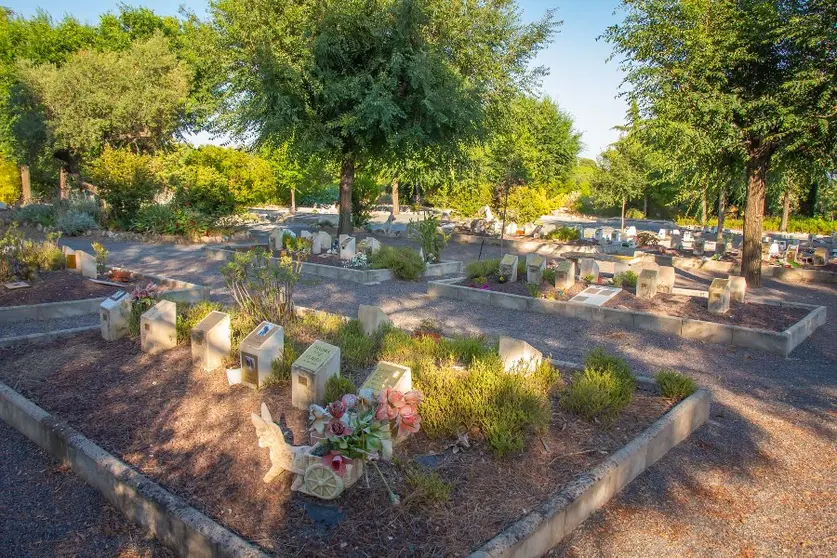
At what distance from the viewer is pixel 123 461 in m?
3.89

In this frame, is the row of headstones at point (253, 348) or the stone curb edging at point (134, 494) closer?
the stone curb edging at point (134, 494)

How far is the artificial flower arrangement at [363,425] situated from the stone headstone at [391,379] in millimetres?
346

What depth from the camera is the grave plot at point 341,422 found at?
3217 mm

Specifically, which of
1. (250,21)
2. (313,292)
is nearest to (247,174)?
(250,21)

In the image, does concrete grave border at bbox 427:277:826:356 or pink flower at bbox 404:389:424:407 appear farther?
concrete grave border at bbox 427:277:826:356

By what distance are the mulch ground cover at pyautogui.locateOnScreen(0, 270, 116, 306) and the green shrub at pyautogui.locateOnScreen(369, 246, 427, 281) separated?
5137 mm

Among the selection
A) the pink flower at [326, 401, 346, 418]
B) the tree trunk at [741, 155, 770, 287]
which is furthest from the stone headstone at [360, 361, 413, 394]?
the tree trunk at [741, 155, 770, 287]

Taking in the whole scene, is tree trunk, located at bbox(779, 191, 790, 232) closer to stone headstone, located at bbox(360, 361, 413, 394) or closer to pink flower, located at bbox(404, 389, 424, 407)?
stone headstone, located at bbox(360, 361, 413, 394)

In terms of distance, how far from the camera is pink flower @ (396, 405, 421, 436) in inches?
143

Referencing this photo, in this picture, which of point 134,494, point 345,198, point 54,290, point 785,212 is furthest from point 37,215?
point 785,212

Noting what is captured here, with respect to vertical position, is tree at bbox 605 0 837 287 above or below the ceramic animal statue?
above

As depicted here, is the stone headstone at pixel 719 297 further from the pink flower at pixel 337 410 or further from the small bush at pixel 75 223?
the small bush at pixel 75 223

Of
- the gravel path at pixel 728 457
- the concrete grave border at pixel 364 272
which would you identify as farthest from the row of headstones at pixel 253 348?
the concrete grave border at pixel 364 272

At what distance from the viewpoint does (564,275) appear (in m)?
10.1
